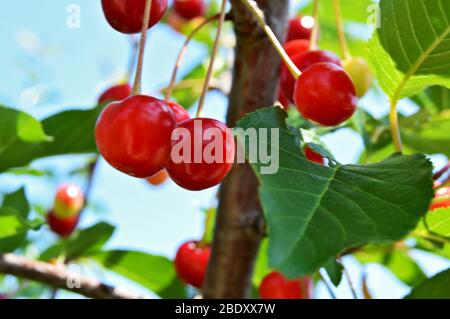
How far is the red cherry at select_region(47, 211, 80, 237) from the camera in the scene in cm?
215

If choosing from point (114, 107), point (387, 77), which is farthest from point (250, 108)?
point (114, 107)

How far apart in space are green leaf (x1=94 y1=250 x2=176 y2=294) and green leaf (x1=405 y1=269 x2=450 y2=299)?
72cm

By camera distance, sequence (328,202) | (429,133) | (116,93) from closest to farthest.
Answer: (328,202)
(116,93)
(429,133)

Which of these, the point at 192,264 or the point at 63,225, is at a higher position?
the point at 192,264

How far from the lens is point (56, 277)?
1.35 meters

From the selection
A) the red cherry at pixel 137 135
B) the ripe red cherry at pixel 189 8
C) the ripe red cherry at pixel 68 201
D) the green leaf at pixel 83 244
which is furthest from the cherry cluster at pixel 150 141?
the ripe red cherry at pixel 189 8

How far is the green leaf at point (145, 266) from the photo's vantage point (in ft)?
6.26

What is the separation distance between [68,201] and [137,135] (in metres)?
1.41

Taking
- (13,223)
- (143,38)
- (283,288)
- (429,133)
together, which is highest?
(143,38)

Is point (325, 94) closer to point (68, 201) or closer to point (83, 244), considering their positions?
point (83, 244)

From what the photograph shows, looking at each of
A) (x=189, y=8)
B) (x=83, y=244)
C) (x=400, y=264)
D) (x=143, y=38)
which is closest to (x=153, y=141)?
(x=143, y=38)

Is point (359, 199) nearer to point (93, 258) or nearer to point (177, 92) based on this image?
point (93, 258)

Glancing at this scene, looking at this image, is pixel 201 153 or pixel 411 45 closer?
pixel 201 153

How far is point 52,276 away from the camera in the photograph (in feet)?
4.44
